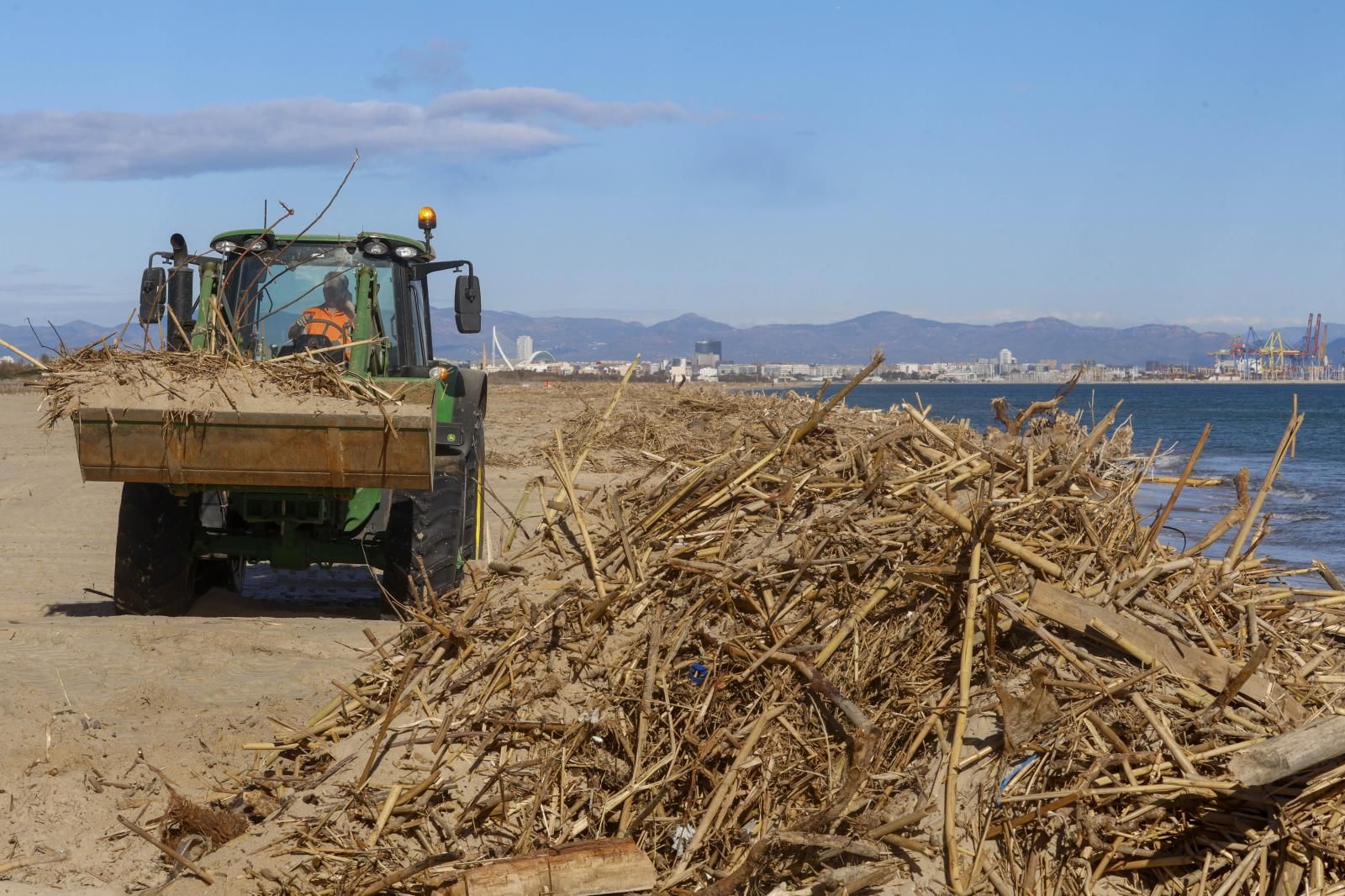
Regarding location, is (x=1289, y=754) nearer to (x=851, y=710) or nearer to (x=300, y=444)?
(x=851, y=710)

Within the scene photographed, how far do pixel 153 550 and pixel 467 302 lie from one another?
273 centimetres

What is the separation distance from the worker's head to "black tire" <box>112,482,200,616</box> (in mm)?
1553

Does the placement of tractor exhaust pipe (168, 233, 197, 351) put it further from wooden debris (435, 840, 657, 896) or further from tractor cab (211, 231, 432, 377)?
wooden debris (435, 840, 657, 896)

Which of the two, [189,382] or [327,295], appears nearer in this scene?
[189,382]

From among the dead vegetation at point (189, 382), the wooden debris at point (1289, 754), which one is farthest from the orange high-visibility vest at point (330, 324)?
the wooden debris at point (1289, 754)

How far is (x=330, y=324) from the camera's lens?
8.15 metres

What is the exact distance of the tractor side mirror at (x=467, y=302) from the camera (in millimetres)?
8859

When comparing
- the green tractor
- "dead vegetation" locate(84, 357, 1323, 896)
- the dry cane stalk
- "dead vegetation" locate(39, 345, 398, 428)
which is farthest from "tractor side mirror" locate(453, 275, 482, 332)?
the dry cane stalk

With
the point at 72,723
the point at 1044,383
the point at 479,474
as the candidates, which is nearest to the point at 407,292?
the point at 479,474

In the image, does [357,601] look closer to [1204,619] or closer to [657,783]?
[657,783]

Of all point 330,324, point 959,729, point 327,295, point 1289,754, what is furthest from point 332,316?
point 1289,754

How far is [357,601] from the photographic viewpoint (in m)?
9.28

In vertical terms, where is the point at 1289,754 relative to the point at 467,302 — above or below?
below

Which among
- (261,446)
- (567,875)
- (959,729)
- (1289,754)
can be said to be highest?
(261,446)
